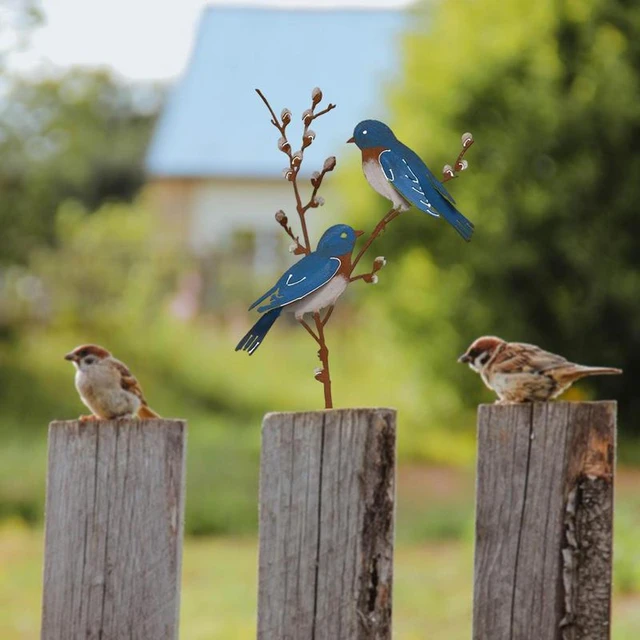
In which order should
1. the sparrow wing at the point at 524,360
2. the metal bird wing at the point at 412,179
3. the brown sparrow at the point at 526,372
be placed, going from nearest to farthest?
the metal bird wing at the point at 412,179, the brown sparrow at the point at 526,372, the sparrow wing at the point at 524,360

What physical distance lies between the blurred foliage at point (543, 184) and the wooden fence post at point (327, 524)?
10.5 meters

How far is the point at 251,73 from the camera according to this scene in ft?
81.9

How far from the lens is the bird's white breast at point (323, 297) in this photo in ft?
7.41

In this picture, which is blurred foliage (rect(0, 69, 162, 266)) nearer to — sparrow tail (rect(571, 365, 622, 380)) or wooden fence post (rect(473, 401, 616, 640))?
sparrow tail (rect(571, 365, 622, 380))

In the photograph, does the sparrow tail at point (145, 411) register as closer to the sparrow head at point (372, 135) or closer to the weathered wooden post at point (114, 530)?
the weathered wooden post at point (114, 530)

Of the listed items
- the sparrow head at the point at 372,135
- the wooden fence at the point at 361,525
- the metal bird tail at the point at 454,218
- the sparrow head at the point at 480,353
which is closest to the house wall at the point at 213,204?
the sparrow head at the point at 480,353

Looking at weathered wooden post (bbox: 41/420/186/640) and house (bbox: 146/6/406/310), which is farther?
house (bbox: 146/6/406/310)

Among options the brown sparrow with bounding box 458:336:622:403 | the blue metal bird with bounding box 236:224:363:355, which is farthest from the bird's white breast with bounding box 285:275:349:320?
the brown sparrow with bounding box 458:336:622:403

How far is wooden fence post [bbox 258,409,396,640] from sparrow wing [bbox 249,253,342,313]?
26cm

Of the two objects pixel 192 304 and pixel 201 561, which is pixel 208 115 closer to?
pixel 192 304

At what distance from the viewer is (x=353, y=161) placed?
13727 millimetres

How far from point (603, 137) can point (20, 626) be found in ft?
27.6

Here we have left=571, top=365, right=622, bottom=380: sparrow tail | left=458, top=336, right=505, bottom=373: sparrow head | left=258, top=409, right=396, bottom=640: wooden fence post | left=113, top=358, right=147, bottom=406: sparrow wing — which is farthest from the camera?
left=113, top=358, right=147, bottom=406: sparrow wing

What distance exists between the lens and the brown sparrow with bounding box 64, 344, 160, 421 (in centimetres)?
339
